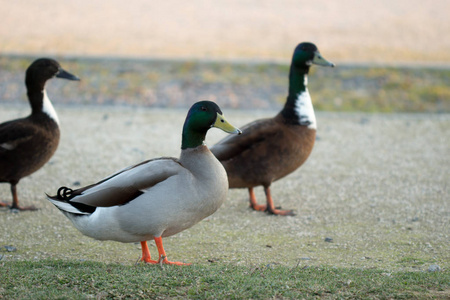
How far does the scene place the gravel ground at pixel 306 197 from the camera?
4.85m

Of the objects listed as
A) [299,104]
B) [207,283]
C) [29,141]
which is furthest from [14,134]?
[207,283]

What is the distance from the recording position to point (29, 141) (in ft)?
18.8

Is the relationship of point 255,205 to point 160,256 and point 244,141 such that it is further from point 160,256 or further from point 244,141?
point 160,256

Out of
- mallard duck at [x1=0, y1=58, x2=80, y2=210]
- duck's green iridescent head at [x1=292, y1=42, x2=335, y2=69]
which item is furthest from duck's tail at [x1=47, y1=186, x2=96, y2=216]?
duck's green iridescent head at [x1=292, y1=42, x2=335, y2=69]

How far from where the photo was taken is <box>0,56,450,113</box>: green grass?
10.8m

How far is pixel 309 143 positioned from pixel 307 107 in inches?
15.2

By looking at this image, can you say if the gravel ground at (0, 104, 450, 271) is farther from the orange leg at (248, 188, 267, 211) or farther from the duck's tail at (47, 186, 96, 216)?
the duck's tail at (47, 186, 96, 216)

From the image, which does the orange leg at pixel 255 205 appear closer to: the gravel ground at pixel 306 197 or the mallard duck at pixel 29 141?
the gravel ground at pixel 306 197

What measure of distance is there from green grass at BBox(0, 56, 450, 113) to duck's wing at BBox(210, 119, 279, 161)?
4.69 metres

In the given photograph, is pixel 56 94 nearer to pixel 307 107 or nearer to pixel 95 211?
pixel 307 107

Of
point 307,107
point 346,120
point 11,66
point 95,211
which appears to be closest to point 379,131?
point 346,120

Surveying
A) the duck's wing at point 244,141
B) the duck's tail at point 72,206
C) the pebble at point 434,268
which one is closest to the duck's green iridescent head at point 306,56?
the duck's wing at point 244,141

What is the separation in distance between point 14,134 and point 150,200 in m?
2.21

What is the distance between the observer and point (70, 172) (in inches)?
282
